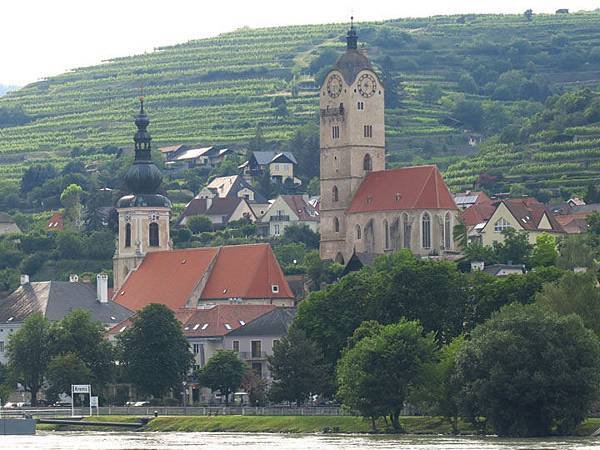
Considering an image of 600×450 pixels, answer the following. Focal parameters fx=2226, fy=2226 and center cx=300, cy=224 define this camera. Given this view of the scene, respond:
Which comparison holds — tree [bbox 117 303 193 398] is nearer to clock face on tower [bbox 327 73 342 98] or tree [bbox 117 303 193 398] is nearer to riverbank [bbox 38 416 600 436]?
riverbank [bbox 38 416 600 436]

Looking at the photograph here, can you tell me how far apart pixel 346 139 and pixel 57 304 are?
30.9 m

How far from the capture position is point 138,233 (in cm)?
14788

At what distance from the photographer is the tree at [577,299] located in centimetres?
9694

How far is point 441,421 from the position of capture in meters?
95.2

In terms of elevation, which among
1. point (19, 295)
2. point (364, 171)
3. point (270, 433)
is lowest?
point (270, 433)

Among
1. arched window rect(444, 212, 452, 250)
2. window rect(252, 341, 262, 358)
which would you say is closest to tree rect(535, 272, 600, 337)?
window rect(252, 341, 262, 358)

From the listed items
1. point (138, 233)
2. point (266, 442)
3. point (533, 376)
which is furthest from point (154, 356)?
point (138, 233)

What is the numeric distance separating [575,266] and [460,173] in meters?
69.6

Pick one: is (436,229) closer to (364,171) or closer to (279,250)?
(364,171)

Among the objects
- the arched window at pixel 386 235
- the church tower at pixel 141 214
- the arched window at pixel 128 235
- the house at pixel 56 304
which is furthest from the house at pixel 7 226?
the house at pixel 56 304

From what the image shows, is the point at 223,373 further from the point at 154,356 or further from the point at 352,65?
the point at 352,65

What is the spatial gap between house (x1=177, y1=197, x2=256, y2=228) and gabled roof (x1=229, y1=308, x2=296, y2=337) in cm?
6950

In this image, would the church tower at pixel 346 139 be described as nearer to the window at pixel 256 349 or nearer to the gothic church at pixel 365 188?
the gothic church at pixel 365 188

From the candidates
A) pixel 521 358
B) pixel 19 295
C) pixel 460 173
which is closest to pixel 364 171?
pixel 19 295
